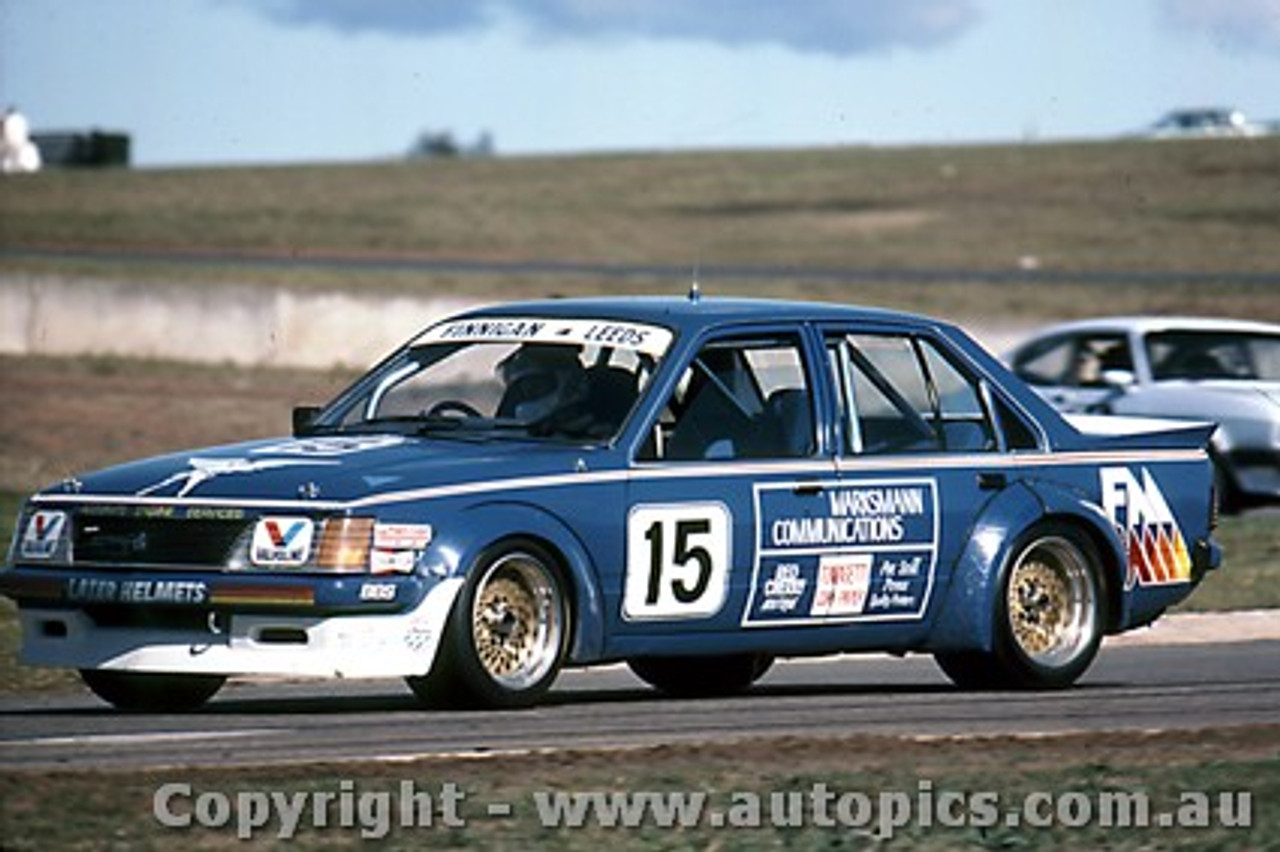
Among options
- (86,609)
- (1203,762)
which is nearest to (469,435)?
(86,609)

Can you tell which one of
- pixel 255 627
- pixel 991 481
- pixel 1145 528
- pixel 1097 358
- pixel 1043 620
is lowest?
pixel 1043 620

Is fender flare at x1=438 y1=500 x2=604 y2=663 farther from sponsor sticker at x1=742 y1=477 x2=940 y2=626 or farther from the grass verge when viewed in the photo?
the grass verge

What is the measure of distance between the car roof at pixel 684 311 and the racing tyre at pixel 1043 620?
1.05m

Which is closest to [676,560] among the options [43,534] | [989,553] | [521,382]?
[521,382]

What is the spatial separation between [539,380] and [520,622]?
117 cm

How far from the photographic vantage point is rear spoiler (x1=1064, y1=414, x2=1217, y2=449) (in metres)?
12.6

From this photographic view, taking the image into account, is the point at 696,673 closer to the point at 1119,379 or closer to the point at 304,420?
the point at 304,420

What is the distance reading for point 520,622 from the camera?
34.7ft

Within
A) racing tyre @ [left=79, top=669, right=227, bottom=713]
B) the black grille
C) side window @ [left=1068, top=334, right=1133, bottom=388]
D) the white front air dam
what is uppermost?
side window @ [left=1068, top=334, right=1133, bottom=388]

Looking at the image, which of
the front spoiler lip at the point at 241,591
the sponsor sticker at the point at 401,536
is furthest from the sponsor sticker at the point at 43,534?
the sponsor sticker at the point at 401,536

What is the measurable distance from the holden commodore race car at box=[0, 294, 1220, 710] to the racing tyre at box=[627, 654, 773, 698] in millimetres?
10

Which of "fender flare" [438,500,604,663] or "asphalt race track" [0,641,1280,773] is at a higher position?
"fender flare" [438,500,604,663]

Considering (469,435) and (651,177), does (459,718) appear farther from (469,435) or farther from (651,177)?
(651,177)

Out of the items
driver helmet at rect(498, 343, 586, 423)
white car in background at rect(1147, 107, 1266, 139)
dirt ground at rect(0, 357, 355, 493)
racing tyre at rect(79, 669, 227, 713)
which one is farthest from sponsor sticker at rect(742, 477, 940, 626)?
white car in background at rect(1147, 107, 1266, 139)
